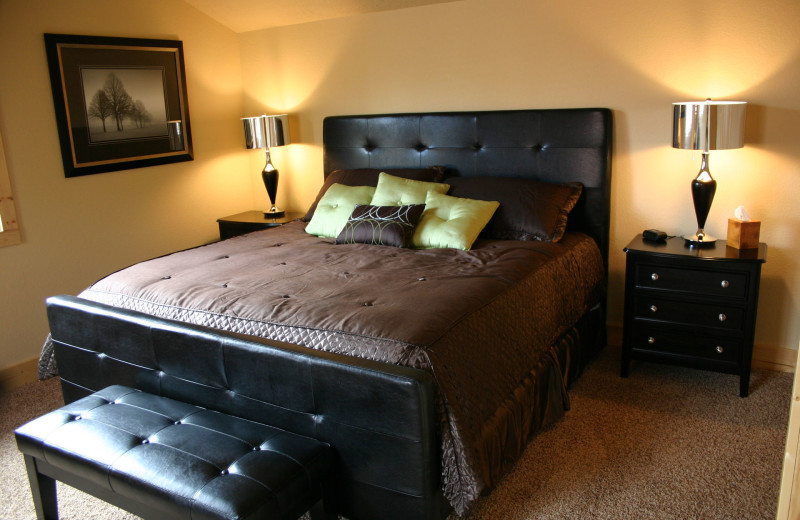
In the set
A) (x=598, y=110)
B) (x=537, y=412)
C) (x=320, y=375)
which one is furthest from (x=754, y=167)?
(x=320, y=375)

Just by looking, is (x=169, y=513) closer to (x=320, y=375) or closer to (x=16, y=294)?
(x=320, y=375)

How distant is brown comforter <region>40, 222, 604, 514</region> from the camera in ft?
6.72

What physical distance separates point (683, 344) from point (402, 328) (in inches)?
66.3

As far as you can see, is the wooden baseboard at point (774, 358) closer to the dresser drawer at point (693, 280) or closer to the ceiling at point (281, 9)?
the dresser drawer at point (693, 280)

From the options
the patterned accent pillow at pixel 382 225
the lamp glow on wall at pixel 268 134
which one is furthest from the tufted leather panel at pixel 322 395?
the lamp glow on wall at pixel 268 134

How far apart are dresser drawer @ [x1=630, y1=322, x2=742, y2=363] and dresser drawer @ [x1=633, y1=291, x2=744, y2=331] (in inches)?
2.3

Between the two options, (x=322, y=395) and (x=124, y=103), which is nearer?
(x=322, y=395)

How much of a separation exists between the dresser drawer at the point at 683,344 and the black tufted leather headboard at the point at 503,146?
1.78 feet

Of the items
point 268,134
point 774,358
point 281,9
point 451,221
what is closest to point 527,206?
point 451,221

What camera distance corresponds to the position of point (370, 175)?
3.93 metres

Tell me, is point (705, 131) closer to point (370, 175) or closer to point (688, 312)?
point (688, 312)

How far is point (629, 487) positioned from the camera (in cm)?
235

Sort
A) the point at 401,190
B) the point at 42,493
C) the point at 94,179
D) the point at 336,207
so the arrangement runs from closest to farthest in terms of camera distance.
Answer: the point at 42,493
the point at 401,190
the point at 336,207
the point at 94,179

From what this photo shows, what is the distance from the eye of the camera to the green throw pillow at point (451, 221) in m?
3.18
